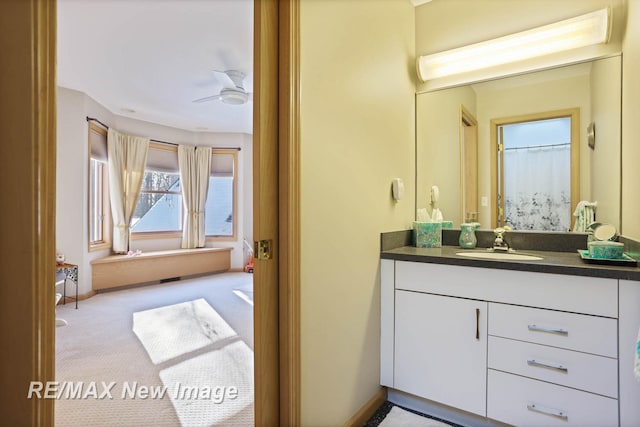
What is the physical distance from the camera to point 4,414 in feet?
2.10

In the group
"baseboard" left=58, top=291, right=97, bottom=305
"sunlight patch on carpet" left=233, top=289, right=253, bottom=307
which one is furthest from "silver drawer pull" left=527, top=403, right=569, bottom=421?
"baseboard" left=58, top=291, right=97, bottom=305

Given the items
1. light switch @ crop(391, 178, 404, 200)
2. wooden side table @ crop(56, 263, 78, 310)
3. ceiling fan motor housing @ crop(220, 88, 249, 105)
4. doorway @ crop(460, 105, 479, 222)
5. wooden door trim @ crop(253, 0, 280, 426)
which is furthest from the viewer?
wooden side table @ crop(56, 263, 78, 310)

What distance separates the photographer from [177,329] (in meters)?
3.05

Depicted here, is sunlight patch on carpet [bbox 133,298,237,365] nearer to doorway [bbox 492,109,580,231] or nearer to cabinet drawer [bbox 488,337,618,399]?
cabinet drawer [bbox 488,337,618,399]

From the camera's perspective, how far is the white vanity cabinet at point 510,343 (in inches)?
52.5

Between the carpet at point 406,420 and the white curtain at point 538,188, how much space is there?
1230 mm

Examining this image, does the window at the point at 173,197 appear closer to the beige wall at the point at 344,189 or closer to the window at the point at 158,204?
the window at the point at 158,204

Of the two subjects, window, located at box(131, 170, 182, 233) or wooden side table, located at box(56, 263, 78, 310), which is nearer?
wooden side table, located at box(56, 263, 78, 310)

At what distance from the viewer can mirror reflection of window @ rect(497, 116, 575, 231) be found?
6.32 ft

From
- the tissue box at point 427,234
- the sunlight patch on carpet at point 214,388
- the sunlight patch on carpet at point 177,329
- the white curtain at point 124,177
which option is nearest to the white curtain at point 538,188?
the tissue box at point 427,234

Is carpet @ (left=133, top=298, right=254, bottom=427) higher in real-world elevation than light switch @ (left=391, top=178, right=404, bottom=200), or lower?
lower

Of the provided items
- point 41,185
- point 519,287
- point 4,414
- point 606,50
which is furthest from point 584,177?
point 4,414

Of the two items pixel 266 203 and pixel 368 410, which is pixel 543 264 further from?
pixel 266 203

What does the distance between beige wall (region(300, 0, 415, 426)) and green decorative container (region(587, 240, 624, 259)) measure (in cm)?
95
